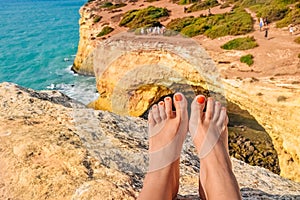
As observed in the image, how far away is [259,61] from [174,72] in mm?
3910

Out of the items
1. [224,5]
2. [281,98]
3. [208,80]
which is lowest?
[208,80]

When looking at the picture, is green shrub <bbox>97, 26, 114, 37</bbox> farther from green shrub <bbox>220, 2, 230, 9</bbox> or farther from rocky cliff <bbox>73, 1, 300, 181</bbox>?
green shrub <bbox>220, 2, 230, 9</bbox>

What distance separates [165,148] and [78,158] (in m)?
0.98

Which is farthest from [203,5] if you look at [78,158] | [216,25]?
[78,158]

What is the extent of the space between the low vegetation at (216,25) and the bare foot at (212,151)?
1426 centimetres

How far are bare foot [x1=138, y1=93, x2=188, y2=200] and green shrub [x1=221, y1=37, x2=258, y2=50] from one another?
11.7m

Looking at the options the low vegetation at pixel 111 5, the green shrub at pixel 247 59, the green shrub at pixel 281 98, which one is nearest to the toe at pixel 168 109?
the green shrub at pixel 281 98

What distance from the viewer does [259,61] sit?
43.0 feet

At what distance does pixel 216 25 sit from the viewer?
1923 centimetres

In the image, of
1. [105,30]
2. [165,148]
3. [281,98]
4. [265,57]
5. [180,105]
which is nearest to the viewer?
[165,148]

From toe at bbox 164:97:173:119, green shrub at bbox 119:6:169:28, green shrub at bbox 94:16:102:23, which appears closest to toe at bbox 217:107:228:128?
toe at bbox 164:97:173:119

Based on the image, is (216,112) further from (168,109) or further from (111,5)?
(111,5)

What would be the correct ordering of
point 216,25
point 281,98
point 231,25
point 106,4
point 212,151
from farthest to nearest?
point 106,4 < point 216,25 < point 231,25 < point 281,98 < point 212,151

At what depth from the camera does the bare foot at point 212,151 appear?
286 cm
